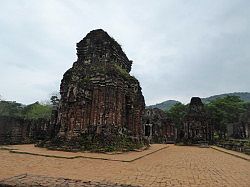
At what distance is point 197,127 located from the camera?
83.5 ft

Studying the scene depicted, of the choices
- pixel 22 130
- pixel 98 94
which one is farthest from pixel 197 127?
pixel 22 130

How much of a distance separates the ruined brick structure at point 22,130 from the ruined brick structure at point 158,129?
14405 millimetres

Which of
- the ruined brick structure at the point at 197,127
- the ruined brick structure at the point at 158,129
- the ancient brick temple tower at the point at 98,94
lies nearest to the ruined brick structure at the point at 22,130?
the ancient brick temple tower at the point at 98,94

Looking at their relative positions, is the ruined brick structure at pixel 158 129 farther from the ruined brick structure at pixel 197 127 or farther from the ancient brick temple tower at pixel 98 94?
the ancient brick temple tower at pixel 98 94

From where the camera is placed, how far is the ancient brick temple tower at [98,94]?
13.8 meters

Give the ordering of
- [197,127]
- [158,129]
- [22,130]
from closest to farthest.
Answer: [22,130] < [197,127] < [158,129]

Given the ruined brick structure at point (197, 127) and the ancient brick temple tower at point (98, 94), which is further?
the ruined brick structure at point (197, 127)

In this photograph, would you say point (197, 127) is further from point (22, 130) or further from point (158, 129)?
point (22, 130)

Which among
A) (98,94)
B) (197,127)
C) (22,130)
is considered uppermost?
(98,94)

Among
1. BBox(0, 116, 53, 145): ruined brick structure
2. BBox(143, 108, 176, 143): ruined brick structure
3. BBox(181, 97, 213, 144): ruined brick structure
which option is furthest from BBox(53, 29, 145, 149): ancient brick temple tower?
BBox(143, 108, 176, 143): ruined brick structure

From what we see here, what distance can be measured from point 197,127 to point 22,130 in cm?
1682

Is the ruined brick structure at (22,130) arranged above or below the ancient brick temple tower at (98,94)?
below

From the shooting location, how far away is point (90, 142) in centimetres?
1309

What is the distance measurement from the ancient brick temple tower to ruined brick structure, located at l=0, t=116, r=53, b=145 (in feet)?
12.0
